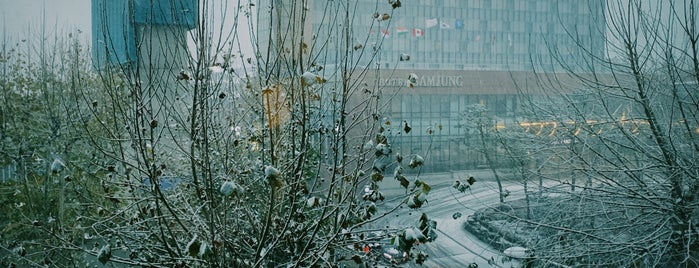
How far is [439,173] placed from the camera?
289cm

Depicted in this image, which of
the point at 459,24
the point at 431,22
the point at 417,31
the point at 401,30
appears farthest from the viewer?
the point at 459,24

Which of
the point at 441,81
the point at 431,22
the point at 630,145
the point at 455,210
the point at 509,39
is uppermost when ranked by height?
the point at 431,22

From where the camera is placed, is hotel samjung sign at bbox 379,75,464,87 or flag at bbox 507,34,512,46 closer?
hotel samjung sign at bbox 379,75,464,87

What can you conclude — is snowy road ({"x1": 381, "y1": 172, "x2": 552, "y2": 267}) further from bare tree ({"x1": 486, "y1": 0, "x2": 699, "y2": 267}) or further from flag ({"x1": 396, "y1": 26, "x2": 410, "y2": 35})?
flag ({"x1": 396, "y1": 26, "x2": 410, "y2": 35})

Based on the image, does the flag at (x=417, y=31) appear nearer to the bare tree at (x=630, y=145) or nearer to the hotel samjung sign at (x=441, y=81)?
the hotel samjung sign at (x=441, y=81)

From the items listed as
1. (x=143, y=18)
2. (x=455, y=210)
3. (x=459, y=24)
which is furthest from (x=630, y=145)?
(x=459, y=24)

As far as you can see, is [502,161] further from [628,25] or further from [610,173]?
[628,25]

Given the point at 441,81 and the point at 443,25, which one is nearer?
the point at 441,81

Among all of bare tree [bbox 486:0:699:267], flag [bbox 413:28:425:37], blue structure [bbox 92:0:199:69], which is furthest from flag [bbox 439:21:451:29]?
blue structure [bbox 92:0:199:69]

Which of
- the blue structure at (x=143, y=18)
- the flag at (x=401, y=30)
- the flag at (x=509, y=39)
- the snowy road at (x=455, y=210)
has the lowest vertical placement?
the snowy road at (x=455, y=210)

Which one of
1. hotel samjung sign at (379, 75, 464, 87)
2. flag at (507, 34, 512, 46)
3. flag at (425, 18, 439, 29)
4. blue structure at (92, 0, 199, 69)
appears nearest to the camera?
blue structure at (92, 0, 199, 69)

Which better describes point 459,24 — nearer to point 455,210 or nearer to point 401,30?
point 401,30

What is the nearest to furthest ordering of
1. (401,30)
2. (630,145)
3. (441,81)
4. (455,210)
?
(630,145) < (455,210) < (441,81) < (401,30)

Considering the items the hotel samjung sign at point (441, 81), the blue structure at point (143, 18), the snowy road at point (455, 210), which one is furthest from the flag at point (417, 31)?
the blue structure at point (143, 18)
